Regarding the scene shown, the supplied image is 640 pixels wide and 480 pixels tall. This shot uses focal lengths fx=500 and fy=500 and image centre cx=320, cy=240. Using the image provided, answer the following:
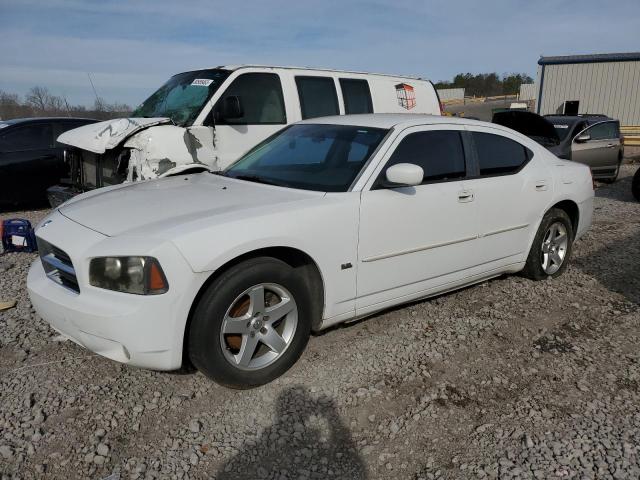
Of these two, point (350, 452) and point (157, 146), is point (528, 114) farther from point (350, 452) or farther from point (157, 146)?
point (350, 452)

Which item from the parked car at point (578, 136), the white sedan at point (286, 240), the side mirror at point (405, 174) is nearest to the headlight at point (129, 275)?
the white sedan at point (286, 240)

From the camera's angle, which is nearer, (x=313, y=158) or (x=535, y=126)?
(x=313, y=158)

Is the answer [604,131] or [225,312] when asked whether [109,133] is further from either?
[604,131]

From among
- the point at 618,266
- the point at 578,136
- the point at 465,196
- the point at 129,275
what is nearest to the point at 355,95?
the point at 465,196

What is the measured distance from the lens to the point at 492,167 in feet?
13.8

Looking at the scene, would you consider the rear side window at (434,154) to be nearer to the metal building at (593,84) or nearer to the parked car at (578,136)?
the parked car at (578,136)

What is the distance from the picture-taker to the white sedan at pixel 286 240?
2617 millimetres

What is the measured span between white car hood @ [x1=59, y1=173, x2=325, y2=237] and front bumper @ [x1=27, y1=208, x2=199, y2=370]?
0.14 m

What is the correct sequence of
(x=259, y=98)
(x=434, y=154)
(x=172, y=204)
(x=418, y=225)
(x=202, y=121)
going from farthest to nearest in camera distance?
(x=259, y=98) → (x=202, y=121) → (x=434, y=154) → (x=418, y=225) → (x=172, y=204)

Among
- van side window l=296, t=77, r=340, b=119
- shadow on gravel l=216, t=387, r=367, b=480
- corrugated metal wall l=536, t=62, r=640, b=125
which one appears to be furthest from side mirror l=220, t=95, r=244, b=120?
corrugated metal wall l=536, t=62, r=640, b=125

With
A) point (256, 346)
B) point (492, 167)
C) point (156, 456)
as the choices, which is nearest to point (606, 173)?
point (492, 167)

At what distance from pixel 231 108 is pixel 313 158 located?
7.84ft

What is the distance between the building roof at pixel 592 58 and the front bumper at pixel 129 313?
75.5 feet

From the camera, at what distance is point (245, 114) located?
607cm
